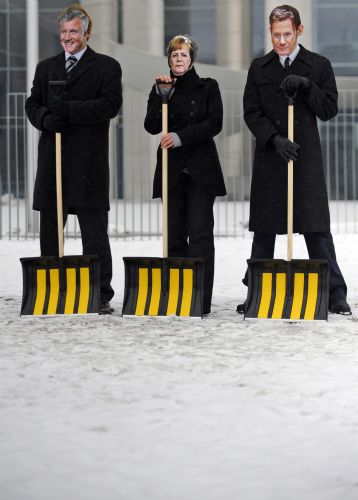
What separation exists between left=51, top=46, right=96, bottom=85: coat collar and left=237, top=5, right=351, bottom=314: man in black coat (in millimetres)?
934

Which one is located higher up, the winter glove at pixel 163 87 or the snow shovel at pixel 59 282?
the winter glove at pixel 163 87

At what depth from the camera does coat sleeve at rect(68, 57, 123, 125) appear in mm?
6840

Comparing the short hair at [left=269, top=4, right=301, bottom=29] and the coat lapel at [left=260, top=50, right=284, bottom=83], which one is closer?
the short hair at [left=269, top=4, right=301, bottom=29]

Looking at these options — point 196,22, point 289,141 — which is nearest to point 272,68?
point 289,141

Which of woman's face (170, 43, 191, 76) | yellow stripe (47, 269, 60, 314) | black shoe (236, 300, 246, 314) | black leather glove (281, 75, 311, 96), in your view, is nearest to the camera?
black leather glove (281, 75, 311, 96)

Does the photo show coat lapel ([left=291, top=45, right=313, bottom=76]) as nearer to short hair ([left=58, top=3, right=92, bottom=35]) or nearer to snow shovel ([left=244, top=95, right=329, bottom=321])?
snow shovel ([left=244, top=95, right=329, bottom=321])

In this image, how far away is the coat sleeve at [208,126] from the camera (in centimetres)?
682

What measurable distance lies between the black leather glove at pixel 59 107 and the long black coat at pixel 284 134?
104 cm

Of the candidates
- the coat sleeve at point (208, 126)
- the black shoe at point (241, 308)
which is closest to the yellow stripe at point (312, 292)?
the black shoe at point (241, 308)

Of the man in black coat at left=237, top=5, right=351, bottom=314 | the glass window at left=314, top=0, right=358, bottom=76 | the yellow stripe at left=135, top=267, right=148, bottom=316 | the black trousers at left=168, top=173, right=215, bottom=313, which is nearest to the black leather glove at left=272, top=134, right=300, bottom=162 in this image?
the man in black coat at left=237, top=5, right=351, bottom=314

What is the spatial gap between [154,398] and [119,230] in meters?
10.9

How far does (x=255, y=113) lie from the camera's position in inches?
273

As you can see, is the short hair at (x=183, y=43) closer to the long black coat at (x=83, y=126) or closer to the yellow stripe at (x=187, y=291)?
the long black coat at (x=83, y=126)

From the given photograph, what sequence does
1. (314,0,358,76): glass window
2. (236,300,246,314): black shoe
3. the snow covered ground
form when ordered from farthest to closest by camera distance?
(314,0,358,76): glass window, (236,300,246,314): black shoe, the snow covered ground
